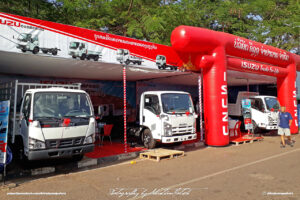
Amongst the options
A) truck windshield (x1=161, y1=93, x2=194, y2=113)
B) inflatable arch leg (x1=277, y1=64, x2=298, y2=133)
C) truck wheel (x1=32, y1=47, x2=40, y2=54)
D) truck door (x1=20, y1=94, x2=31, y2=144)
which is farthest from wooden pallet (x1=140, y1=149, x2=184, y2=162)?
inflatable arch leg (x1=277, y1=64, x2=298, y2=133)

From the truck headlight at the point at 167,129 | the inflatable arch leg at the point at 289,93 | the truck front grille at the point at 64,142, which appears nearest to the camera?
the truck front grille at the point at 64,142

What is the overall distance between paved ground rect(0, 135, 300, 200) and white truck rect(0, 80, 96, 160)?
78 centimetres

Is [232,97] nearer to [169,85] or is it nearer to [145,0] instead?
[169,85]

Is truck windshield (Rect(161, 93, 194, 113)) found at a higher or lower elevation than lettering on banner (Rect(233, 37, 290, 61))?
lower

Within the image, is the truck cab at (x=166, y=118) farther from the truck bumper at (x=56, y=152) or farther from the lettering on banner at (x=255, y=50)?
the lettering on banner at (x=255, y=50)

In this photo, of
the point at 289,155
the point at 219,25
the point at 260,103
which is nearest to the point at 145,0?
the point at 219,25

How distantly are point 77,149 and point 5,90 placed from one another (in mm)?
Answer: 3170

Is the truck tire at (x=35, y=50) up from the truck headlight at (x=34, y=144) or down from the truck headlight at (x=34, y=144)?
up

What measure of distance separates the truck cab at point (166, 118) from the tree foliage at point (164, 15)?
5326 mm

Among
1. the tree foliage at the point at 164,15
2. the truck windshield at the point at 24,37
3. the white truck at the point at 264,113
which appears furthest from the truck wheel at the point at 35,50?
the white truck at the point at 264,113

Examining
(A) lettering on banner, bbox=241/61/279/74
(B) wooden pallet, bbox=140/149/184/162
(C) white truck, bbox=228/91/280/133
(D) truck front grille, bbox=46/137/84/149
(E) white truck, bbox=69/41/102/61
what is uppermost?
(A) lettering on banner, bbox=241/61/279/74

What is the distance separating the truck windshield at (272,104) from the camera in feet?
43.3

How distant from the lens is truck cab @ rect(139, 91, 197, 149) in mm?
8664

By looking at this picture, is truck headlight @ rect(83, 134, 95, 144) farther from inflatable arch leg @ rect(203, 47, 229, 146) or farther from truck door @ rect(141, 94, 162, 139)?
inflatable arch leg @ rect(203, 47, 229, 146)
